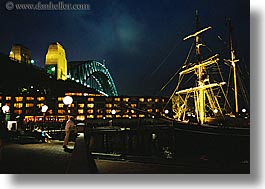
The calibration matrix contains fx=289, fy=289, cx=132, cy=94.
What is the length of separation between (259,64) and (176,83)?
4.11 feet

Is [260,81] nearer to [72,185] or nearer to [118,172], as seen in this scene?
[118,172]

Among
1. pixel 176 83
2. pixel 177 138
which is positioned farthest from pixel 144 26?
pixel 177 138

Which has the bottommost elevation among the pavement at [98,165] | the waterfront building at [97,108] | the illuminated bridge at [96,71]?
the pavement at [98,165]

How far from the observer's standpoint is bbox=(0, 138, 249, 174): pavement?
3.50 metres

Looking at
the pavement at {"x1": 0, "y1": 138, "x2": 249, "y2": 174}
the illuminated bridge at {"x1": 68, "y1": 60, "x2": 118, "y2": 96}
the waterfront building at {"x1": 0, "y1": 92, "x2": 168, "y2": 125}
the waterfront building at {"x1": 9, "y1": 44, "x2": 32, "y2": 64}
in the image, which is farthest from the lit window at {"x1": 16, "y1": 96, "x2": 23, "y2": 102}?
the pavement at {"x1": 0, "y1": 138, "x2": 249, "y2": 174}

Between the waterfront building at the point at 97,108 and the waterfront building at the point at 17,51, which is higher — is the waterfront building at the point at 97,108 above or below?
below

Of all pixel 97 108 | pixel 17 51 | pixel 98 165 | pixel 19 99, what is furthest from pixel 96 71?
pixel 98 165

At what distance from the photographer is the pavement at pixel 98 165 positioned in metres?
3.50

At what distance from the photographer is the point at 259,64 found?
367 centimetres

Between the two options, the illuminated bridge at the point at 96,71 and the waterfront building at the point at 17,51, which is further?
the illuminated bridge at the point at 96,71

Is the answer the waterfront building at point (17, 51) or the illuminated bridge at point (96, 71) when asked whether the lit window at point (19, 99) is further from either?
the waterfront building at point (17, 51)

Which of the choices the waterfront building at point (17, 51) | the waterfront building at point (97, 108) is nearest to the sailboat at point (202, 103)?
the waterfront building at point (97, 108)

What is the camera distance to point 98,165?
404cm

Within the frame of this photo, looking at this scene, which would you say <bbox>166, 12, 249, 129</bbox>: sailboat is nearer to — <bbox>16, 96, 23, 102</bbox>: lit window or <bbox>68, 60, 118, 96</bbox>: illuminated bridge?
<bbox>68, 60, 118, 96</bbox>: illuminated bridge
